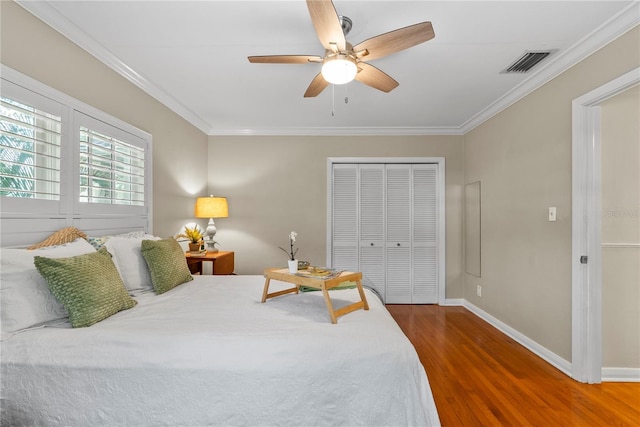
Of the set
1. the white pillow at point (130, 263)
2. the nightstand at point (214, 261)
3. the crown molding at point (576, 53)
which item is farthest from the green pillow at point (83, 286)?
the crown molding at point (576, 53)

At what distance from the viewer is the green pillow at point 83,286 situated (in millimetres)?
1546

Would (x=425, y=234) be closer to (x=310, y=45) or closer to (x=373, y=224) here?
(x=373, y=224)

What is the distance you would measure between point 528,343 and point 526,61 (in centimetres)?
256

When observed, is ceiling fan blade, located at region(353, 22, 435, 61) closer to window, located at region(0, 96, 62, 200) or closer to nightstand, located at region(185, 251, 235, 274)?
window, located at region(0, 96, 62, 200)

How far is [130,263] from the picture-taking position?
221cm

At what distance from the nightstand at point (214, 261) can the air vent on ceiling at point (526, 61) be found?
10.9ft

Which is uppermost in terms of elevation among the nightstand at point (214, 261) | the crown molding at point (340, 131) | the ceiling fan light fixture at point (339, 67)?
the crown molding at point (340, 131)

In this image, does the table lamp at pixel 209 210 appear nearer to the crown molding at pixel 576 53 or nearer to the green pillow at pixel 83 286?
the green pillow at pixel 83 286

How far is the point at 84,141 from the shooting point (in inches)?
91.3

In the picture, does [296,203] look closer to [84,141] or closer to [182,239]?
[182,239]

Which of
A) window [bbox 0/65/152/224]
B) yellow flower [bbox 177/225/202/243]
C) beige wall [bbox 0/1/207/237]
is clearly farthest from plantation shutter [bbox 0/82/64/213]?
yellow flower [bbox 177/225/202/243]

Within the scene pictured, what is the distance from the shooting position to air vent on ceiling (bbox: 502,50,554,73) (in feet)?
8.17

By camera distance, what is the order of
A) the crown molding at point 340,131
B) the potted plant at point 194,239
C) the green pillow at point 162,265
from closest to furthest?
the green pillow at point 162,265 → the potted plant at point 194,239 → the crown molding at point 340,131

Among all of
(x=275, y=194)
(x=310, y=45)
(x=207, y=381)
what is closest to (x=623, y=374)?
(x=207, y=381)
